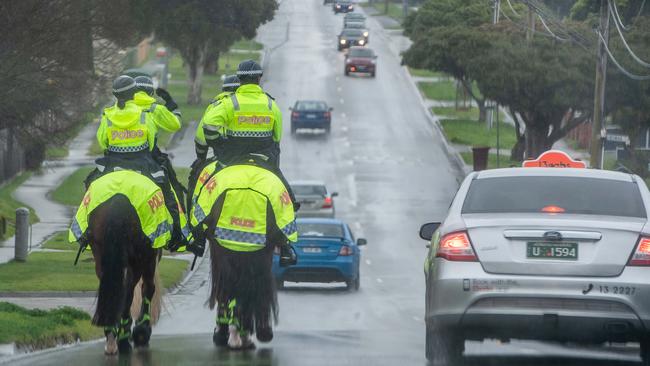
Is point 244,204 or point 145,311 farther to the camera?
point 145,311

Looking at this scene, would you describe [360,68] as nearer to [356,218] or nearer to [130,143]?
[356,218]

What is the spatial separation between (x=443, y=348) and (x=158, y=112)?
2990 millimetres

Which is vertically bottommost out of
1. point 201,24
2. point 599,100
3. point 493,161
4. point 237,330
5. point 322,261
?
point 493,161

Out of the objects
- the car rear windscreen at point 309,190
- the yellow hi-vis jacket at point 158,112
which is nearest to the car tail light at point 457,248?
the yellow hi-vis jacket at point 158,112

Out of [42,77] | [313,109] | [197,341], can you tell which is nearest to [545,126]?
[313,109]

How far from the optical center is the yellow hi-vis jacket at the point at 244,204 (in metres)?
11.4

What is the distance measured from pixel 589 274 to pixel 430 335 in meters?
1.43

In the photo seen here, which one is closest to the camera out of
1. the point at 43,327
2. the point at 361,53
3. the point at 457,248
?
the point at 457,248

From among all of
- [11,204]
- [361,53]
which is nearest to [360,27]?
[361,53]

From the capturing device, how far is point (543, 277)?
10797mm

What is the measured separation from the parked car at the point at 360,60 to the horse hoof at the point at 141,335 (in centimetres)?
Result: 7533

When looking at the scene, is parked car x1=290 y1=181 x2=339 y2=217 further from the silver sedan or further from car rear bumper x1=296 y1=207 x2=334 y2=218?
the silver sedan

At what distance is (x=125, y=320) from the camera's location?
453 inches

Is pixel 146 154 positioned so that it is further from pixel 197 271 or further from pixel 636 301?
pixel 197 271
